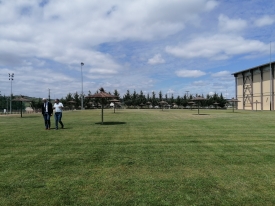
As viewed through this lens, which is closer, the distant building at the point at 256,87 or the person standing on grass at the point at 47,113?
the person standing on grass at the point at 47,113

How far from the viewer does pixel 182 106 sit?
84.1 m

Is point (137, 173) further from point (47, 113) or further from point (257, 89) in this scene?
point (257, 89)

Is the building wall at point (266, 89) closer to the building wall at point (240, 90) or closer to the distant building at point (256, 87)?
the distant building at point (256, 87)

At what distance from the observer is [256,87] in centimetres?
5728

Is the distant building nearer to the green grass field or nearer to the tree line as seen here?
the tree line

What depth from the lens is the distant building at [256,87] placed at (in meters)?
51.0

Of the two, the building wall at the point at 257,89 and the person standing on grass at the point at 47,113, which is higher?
the building wall at the point at 257,89

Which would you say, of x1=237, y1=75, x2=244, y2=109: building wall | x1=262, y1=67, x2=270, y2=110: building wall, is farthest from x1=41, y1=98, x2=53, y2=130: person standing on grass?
x1=237, y1=75, x2=244, y2=109: building wall

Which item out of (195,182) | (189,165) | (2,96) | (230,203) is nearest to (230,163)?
(189,165)

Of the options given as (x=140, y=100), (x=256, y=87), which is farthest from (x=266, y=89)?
(x=140, y=100)

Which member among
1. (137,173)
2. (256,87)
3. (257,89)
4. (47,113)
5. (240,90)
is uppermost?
(256,87)

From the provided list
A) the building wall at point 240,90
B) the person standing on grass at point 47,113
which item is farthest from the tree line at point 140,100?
the person standing on grass at point 47,113

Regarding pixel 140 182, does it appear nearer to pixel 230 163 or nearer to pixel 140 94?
pixel 230 163

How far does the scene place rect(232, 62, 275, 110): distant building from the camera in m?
51.0
